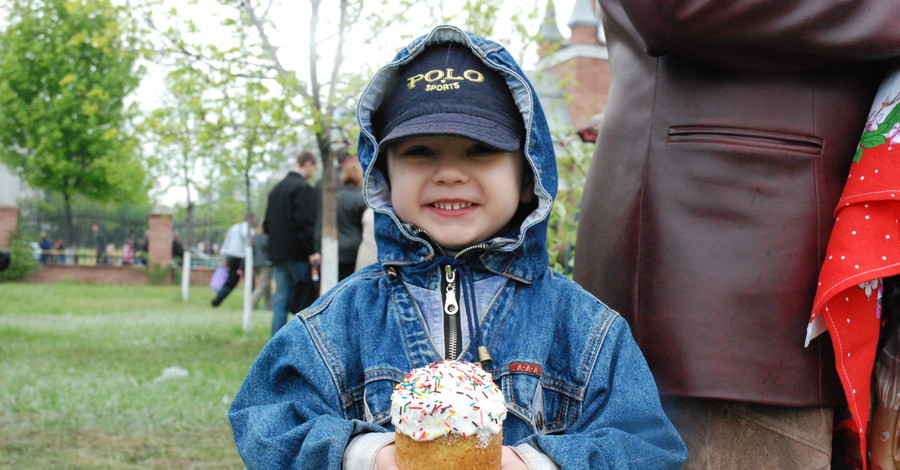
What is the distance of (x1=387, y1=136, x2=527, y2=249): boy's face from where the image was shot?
175 centimetres

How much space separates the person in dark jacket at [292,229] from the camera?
8.02 metres

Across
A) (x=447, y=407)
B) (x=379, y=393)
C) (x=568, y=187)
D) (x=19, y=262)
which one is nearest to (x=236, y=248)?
(x=568, y=187)

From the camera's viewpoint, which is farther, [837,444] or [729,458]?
[837,444]

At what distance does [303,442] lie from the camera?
1.54 m

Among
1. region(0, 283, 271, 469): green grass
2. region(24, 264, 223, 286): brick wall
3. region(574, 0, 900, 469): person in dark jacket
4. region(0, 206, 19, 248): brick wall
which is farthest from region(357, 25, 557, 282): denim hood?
region(0, 206, 19, 248): brick wall

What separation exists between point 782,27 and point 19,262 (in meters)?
22.9

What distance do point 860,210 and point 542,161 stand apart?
25.8 inches

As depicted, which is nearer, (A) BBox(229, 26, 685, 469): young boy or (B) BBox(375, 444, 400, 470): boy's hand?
(B) BBox(375, 444, 400, 470): boy's hand

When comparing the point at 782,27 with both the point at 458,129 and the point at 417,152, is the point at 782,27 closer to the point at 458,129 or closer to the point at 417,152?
the point at 458,129

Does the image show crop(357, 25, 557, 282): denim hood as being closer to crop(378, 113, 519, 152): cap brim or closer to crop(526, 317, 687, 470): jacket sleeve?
crop(378, 113, 519, 152): cap brim

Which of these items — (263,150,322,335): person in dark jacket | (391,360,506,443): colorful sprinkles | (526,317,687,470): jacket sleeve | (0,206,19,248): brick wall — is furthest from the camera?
(0,206,19,248): brick wall

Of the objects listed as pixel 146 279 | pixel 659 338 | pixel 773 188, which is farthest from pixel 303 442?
pixel 146 279

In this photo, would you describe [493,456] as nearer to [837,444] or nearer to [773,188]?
[773,188]

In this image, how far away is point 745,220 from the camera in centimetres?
169
